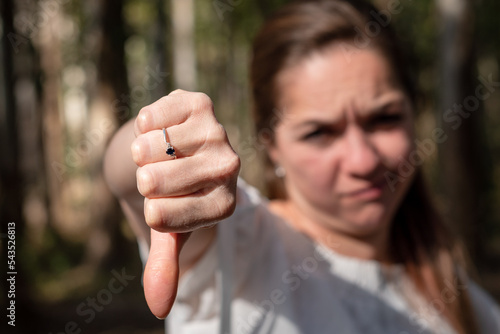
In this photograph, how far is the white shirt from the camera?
4.88 ft

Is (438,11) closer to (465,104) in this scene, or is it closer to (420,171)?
(465,104)

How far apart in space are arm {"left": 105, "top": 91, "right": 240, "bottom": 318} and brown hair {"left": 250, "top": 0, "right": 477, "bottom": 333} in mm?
929

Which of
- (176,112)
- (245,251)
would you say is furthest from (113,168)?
(245,251)

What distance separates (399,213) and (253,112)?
787 millimetres

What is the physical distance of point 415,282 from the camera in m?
2.05

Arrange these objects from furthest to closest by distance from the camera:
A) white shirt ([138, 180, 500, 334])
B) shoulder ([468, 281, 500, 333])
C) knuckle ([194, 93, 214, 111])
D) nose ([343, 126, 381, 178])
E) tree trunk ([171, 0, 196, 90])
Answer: tree trunk ([171, 0, 196, 90]) < shoulder ([468, 281, 500, 333]) < nose ([343, 126, 381, 178]) < white shirt ([138, 180, 500, 334]) < knuckle ([194, 93, 214, 111])

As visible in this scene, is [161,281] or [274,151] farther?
[274,151]

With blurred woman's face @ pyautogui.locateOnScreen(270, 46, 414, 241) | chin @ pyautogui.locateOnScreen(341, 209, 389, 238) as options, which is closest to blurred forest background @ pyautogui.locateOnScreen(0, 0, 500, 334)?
blurred woman's face @ pyautogui.locateOnScreen(270, 46, 414, 241)

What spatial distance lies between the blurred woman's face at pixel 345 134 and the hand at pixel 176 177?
2.57 feet

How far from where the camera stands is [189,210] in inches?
37.1

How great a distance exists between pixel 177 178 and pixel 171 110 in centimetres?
14

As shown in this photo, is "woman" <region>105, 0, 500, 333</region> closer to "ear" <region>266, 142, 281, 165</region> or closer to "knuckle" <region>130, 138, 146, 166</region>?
"ear" <region>266, 142, 281, 165</region>

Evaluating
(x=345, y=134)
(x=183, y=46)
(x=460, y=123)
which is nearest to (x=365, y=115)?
(x=345, y=134)

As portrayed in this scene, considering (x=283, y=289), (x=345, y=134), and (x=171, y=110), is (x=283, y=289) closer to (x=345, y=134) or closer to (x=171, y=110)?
(x=345, y=134)
